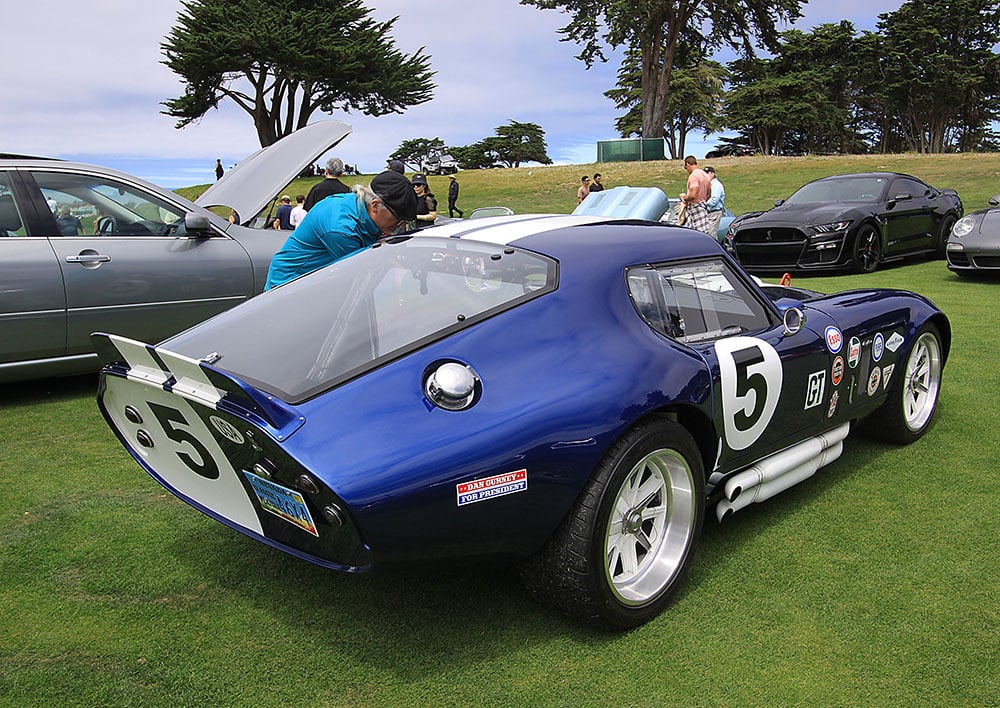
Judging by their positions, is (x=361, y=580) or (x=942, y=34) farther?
(x=942, y=34)

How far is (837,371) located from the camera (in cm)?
371

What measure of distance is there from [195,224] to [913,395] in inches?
187

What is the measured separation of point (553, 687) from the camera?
241 cm

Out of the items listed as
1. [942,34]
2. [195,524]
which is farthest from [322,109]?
[195,524]

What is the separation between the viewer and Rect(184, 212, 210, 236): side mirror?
5.79 m

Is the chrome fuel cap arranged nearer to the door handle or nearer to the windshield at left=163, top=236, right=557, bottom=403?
the windshield at left=163, top=236, right=557, bottom=403

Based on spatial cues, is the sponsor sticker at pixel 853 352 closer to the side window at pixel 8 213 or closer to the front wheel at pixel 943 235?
the side window at pixel 8 213

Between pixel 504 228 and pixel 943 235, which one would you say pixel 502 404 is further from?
pixel 943 235

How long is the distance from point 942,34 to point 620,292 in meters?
55.3

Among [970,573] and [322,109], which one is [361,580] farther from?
[322,109]

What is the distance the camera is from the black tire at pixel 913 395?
14.1ft

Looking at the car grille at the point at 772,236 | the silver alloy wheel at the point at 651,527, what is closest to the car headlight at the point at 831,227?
the car grille at the point at 772,236

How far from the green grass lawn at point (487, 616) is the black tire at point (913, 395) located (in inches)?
14.1

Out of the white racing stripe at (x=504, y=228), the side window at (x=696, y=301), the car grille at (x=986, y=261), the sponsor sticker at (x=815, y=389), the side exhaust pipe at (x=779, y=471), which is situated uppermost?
the white racing stripe at (x=504, y=228)
